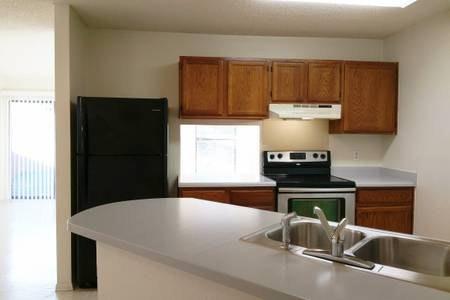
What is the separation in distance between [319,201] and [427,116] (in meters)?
1.26

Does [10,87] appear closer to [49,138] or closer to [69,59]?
[49,138]

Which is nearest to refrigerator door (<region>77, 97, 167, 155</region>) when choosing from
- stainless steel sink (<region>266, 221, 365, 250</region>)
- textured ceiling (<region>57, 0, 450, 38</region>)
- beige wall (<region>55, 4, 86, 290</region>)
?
beige wall (<region>55, 4, 86, 290</region>)

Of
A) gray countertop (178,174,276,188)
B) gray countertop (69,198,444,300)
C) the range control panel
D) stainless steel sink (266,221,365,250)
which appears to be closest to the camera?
gray countertop (69,198,444,300)

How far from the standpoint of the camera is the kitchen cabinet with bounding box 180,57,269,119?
133 inches

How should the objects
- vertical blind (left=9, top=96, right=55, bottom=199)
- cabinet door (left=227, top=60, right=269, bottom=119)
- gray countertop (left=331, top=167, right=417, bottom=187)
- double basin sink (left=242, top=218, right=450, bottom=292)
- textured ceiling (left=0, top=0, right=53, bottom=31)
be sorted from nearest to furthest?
double basin sink (left=242, top=218, right=450, bottom=292) → textured ceiling (left=0, top=0, right=53, bottom=31) → gray countertop (left=331, top=167, right=417, bottom=187) → cabinet door (left=227, top=60, right=269, bottom=119) → vertical blind (left=9, top=96, right=55, bottom=199)

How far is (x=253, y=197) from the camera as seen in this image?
3191 mm

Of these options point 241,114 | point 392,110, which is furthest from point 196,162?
point 392,110

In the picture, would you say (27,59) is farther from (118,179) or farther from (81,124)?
(118,179)

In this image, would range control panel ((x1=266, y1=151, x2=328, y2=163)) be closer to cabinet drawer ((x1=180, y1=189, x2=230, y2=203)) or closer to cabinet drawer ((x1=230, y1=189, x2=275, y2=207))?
cabinet drawer ((x1=230, y1=189, x2=275, y2=207))

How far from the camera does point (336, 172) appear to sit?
384 cm

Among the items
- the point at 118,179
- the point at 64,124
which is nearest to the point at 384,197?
the point at 118,179

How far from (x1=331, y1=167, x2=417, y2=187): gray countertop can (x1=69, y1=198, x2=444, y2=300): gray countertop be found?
190cm

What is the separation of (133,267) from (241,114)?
2200 mm

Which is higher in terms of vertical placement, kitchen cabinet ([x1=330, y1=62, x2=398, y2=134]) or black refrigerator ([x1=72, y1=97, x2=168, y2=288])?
kitchen cabinet ([x1=330, y1=62, x2=398, y2=134])
